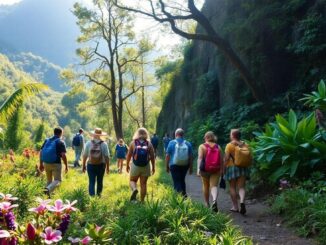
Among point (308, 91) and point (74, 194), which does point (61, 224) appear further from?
point (308, 91)

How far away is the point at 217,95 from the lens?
78.6 ft

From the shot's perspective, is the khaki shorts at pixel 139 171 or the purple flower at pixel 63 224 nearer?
the purple flower at pixel 63 224

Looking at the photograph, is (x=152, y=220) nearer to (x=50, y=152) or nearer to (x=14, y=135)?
(x=50, y=152)

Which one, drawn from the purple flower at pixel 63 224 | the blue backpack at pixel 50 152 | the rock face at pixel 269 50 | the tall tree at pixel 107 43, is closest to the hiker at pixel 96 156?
the blue backpack at pixel 50 152

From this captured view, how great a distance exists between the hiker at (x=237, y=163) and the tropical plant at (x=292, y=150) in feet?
3.64

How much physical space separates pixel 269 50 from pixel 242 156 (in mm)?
11001

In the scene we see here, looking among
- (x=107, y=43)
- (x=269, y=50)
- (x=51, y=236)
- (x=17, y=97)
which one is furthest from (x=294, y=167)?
(x=107, y=43)

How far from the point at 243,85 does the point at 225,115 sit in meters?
1.66

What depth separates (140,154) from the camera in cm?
832

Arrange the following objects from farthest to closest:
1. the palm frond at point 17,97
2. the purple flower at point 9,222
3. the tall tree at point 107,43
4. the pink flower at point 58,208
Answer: the tall tree at point 107,43
the palm frond at point 17,97
the pink flower at point 58,208
the purple flower at point 9,222

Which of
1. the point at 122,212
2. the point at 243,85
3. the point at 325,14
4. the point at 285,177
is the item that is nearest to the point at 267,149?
the point at 285,177

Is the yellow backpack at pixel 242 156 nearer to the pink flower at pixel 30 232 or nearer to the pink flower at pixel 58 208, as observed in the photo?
the pink flower at pixel 58 208

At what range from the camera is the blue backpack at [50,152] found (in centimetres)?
912

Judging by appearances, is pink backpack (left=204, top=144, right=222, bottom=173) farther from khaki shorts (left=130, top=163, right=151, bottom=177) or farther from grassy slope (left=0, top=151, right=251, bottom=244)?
grassy slope (left=0, top=151, right=251, bottom=244)
